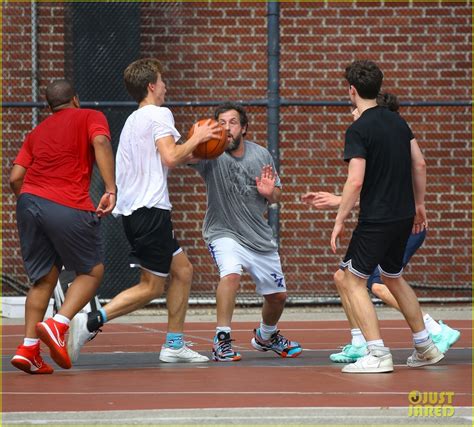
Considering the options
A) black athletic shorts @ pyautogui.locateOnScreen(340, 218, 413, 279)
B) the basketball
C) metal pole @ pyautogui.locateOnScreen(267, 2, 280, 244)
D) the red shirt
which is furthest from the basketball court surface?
metal pole @ pyautogui.locateOnScreen(267, 2, 280, 244)

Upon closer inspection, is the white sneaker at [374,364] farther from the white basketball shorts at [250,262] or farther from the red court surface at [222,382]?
the white basketball shorts at [250,262]

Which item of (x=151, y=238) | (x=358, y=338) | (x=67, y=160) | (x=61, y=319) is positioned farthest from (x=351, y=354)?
(x=67, y=160)

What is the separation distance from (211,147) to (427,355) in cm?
213

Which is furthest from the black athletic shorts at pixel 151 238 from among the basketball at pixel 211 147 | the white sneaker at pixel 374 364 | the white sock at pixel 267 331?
the white sneaker at pixel 374 364

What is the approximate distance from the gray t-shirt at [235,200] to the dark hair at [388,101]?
0.99 m

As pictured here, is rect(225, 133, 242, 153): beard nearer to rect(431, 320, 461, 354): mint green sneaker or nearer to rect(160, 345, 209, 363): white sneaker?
rect(160, 345, 209, 363): white sneaker

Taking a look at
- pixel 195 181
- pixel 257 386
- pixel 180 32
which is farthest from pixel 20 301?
pixel 257 386

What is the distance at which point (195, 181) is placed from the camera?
47.0 feet

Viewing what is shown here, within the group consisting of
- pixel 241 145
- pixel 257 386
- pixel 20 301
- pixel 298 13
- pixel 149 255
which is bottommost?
pixel 20 301

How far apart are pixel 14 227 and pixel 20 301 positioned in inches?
51.4

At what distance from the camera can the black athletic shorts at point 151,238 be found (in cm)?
864

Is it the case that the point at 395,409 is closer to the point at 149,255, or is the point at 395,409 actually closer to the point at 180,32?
the point at 149,255

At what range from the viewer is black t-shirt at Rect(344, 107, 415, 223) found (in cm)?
820

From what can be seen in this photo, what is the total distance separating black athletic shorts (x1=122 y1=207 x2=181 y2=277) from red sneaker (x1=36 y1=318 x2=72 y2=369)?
2.79ft
